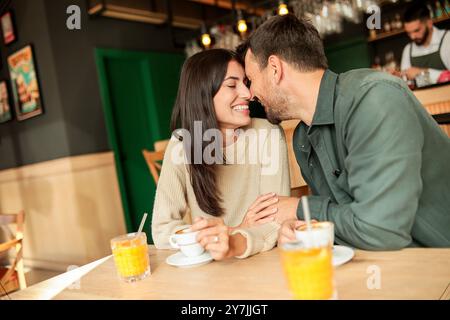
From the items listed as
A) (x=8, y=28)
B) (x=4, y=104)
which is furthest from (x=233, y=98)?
(x=4, y=104)

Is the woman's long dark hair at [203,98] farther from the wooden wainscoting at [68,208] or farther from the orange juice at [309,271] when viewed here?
the wooden wainscoting at [68,208]

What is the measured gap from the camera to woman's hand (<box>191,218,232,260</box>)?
3.25 ft

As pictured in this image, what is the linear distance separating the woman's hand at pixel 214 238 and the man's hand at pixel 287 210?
22cm

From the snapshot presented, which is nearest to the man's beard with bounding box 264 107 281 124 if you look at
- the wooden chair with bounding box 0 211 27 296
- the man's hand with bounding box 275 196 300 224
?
the man's hand with bounding box 275 196 300 224

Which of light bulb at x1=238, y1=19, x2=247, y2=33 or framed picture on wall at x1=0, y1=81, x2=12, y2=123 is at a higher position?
light bulb at x1=238, y1=19, x2=247, y2=33

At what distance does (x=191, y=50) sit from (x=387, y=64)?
239 centimetres

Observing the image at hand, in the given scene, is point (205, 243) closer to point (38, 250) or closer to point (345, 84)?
point (345, 84)

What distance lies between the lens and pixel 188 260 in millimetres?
1037

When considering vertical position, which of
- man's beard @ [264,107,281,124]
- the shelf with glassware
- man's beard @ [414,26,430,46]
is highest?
the shelf with glassware

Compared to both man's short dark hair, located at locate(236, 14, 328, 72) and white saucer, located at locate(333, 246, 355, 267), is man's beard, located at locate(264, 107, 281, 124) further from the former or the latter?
white saucer, located at locate(333, 246, 355, 267)

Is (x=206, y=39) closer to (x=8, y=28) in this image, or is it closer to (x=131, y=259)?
(x=8, y=28)

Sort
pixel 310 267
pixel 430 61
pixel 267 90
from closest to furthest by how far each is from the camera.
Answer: pixel 310 267
pixel 267 90
pixel 430 61

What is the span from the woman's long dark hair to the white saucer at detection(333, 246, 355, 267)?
75 cm

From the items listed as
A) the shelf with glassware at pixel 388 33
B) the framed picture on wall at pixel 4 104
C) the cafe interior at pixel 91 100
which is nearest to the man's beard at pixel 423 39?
the cafe interior at pixel 91 100
